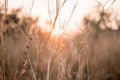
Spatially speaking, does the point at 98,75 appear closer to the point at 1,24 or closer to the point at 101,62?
the point at 101,62

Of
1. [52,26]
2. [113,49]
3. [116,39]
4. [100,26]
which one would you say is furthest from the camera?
[100,26]

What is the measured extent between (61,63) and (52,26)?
0.26 m

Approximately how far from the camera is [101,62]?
17.7ft

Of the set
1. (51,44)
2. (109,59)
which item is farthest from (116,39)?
(51,44)

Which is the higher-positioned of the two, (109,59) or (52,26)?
(52,26)

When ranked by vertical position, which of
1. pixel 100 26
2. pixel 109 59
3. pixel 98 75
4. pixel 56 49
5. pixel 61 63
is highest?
pixel 56 49

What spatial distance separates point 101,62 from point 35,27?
3.91 m

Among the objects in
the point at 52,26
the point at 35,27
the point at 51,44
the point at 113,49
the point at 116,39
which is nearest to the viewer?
the point at 52,26

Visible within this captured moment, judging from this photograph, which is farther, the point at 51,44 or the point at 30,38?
the point at 51,44

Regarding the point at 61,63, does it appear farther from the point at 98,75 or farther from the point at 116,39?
the point at 116,39

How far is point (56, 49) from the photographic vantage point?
1.58 metres

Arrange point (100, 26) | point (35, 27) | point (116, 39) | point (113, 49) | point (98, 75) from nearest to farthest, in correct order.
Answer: point (35, 27) < point (98, 75) < point (113, 49) < point (116, 39) < point (100, 26)

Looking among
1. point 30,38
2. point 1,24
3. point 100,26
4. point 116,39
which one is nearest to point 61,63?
point 30,38

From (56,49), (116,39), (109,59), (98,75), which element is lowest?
(116,39)
